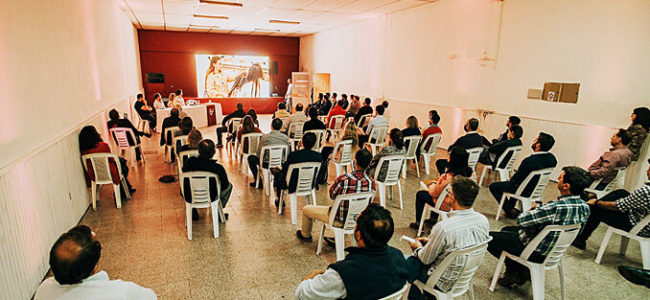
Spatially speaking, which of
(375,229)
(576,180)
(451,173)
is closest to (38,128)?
(375,229)

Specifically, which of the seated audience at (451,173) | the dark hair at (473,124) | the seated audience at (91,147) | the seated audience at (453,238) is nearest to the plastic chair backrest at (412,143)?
the dark hair at (473,124)

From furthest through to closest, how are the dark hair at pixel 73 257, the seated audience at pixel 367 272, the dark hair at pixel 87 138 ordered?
1. the dark hair at pixel 87 138
2. the seated audience at pixel 367 272
3. the dark hair at pixel 73 257

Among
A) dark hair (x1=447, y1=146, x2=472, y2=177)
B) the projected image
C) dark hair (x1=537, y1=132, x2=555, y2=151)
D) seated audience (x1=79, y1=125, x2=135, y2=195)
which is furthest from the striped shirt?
the projected image

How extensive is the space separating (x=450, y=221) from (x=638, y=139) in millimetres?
4314

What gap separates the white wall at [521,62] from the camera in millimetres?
5328

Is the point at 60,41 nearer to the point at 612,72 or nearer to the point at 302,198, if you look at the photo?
the point at 302,198

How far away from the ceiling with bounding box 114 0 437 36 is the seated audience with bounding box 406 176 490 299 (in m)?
7.41

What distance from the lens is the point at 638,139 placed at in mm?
4719

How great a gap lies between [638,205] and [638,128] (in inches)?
85.4

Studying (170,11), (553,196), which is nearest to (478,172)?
(553,196)

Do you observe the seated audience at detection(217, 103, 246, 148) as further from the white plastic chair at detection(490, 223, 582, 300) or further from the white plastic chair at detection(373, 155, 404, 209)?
the white plastic chair at detection(490, 223, 582, 300)

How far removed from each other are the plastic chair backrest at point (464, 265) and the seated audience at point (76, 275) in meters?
1.81

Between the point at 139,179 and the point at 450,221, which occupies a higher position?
the point at 450,221

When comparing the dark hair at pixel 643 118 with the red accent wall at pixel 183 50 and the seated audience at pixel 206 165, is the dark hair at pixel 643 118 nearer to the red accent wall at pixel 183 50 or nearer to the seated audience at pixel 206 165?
the seated audience at pixel 206 165
